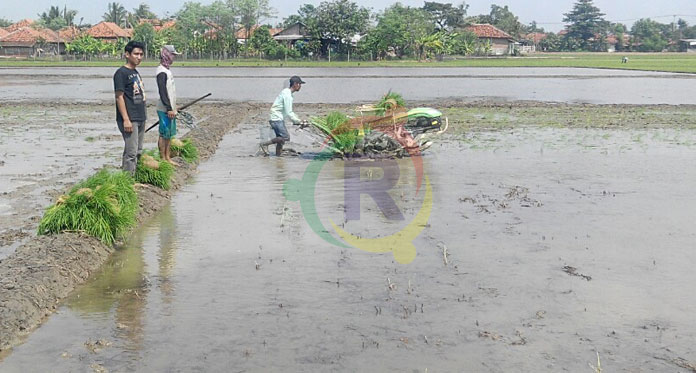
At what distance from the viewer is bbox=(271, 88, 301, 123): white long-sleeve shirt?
12.4 m

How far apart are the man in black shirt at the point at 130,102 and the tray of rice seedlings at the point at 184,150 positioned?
239cm

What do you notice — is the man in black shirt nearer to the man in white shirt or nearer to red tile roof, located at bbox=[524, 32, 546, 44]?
the man in white shirt

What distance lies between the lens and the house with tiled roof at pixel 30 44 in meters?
Answer: 91.8

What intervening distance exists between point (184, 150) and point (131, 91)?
299 cm

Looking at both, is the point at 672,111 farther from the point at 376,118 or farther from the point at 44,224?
the point at 44,224

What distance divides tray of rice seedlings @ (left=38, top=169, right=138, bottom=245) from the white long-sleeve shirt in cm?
531

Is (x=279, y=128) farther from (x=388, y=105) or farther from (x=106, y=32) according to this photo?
(x=106, y=32)

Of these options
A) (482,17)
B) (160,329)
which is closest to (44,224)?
(160,329)

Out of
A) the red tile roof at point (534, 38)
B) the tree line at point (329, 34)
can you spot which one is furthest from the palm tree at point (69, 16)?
the red tile roof at point (534, 38)

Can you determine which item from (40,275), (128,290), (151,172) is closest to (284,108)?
(151,172)

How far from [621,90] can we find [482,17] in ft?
353

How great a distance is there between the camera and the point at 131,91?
8930 mm

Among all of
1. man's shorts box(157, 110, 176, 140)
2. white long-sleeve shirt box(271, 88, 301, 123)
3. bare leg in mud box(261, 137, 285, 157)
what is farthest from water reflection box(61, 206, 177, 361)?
bare leg in mud box(261, 137, 285, 157)

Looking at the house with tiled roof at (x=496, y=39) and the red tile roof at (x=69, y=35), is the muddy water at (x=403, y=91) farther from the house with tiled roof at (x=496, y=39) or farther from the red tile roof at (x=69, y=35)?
the red tile roof at (x=69, y=35)
